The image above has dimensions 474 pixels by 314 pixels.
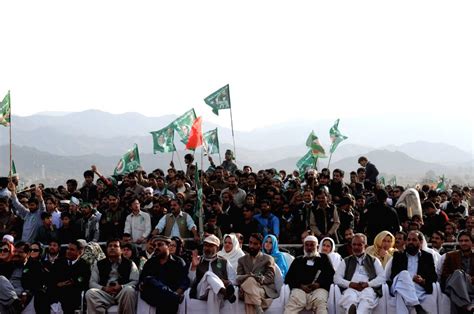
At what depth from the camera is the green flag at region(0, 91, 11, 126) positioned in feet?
67.2

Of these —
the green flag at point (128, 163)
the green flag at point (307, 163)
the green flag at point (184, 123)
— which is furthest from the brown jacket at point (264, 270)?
the green flag at point (307, 163)

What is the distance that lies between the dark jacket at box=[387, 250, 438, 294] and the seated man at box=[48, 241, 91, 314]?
16.0 feet

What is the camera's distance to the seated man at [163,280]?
11.4 metres

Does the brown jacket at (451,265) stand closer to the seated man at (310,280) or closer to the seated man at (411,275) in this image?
the seated man at (411,275)

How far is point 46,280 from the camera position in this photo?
12312 mm

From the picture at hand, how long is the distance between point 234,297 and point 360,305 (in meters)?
1.90

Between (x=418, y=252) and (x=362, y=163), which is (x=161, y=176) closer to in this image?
(x=362, y=163)

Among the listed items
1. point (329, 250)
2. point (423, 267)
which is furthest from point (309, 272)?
point (423, 267)

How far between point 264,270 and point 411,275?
223 centimetres

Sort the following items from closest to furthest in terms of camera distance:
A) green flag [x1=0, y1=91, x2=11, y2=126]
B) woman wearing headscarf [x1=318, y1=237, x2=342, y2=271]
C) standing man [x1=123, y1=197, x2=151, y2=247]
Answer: woman wearing headscarf [x1=318, y1=237, x2=342, y2=271]
standing man [x1=123, y1=197, x2=151, y2=247]
green flag [x1=0, y1=91, x2=11, y2=126]

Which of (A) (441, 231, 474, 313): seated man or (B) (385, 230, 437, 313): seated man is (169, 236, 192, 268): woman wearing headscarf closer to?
(B) (385, 230, 437, 313): seated man

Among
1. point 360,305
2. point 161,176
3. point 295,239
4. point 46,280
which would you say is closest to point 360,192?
point 295,239

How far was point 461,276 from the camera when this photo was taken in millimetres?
11141

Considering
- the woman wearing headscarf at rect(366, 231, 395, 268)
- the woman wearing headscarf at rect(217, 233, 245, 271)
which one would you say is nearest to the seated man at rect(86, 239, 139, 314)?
the woman wearing headscarf at rect(217, 233, 245, 271)
